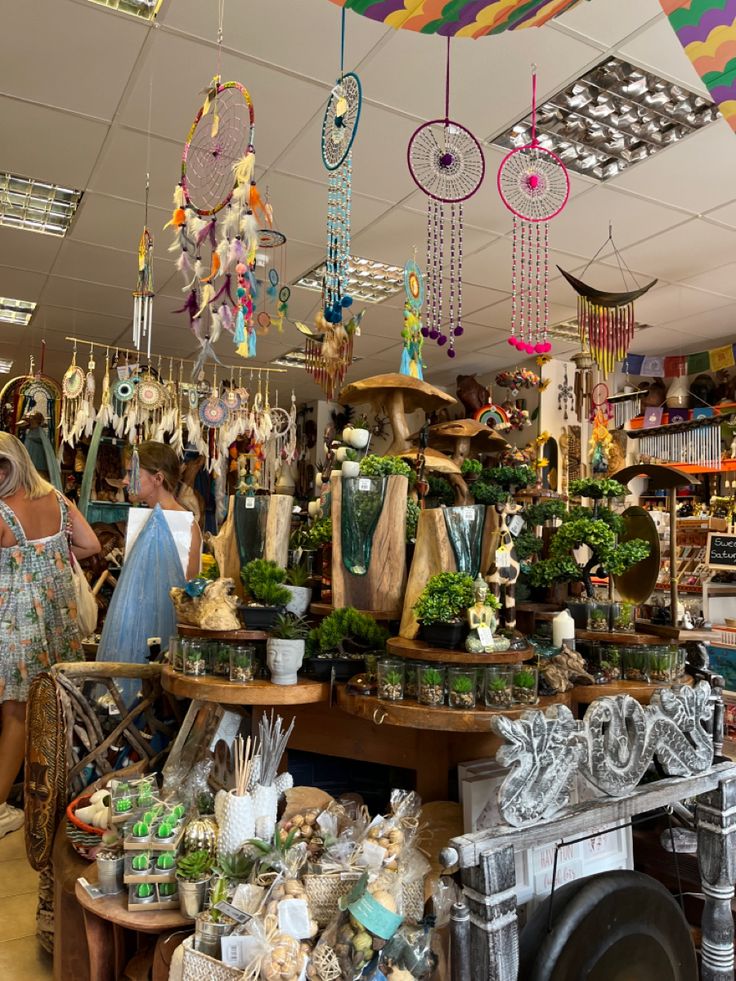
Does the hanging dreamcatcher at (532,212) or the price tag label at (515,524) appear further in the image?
the hanging dreamcatcher at (532,212)

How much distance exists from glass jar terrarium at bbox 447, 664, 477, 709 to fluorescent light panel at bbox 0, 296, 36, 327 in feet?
18.2

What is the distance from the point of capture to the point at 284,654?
1887mm

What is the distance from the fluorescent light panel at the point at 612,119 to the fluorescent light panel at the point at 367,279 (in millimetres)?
1628

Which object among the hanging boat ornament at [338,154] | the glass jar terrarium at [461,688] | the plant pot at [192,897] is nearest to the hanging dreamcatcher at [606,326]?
the hanging boat ornament at [338,154]

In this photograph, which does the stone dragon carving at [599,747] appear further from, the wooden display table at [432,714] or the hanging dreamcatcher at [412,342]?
the hanging dreamcatcher at [412,342]

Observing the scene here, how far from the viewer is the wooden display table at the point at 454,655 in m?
1.72

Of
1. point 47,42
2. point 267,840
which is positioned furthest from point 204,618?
point 47,42

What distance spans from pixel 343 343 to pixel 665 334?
3.62m

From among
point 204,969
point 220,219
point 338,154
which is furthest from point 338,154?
point 204,969

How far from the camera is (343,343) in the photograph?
4.22 m

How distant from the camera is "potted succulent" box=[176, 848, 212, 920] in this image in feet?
4.98

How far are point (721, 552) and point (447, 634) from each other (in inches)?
142

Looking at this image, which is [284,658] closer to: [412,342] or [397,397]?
[397,397]

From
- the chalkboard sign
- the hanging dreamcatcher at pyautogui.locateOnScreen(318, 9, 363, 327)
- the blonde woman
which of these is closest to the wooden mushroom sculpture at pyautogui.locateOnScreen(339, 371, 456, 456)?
the hanging dreamcatcher at pyautogui.locateOnScreen(318, 9, 363, 327)
